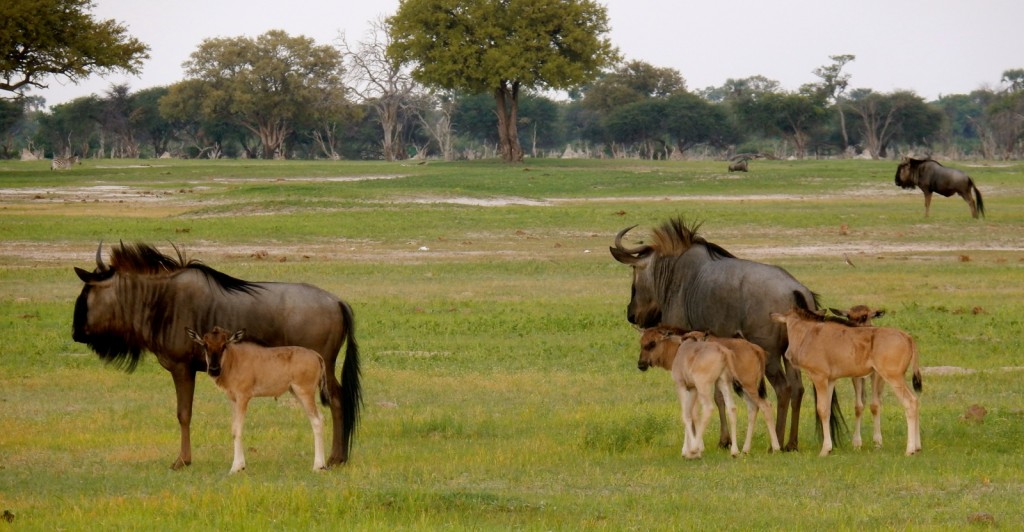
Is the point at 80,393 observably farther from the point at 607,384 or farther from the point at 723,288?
the point at 723,288

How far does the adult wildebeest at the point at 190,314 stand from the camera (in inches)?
468

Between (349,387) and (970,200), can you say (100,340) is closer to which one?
(349,387)

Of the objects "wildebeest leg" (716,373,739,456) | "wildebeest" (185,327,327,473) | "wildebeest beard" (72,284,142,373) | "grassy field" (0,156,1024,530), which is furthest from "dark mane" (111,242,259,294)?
"wildebeest leg" (716,373,739,456)

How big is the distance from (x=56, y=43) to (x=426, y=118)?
78.4 meters

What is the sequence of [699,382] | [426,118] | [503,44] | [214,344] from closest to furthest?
[214,344] < [699,382] < [503,44] < [426,118]

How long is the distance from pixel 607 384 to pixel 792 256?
53.1 ft

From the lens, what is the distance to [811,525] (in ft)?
27.9

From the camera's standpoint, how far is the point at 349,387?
39.1ft

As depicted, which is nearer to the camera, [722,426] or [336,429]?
[336,429]

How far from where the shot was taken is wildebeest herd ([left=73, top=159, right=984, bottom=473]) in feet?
36.3

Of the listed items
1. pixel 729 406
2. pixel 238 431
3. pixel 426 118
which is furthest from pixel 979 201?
pixel 426 118

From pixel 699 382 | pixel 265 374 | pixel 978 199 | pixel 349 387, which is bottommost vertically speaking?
pixel 978 199

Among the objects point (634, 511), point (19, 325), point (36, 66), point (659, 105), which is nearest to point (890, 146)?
point (659, 105)

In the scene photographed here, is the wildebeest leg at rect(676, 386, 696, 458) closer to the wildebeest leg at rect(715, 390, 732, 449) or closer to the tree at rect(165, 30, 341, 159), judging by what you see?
the wildebeest leg at rect(715, 390, 732, 449)
